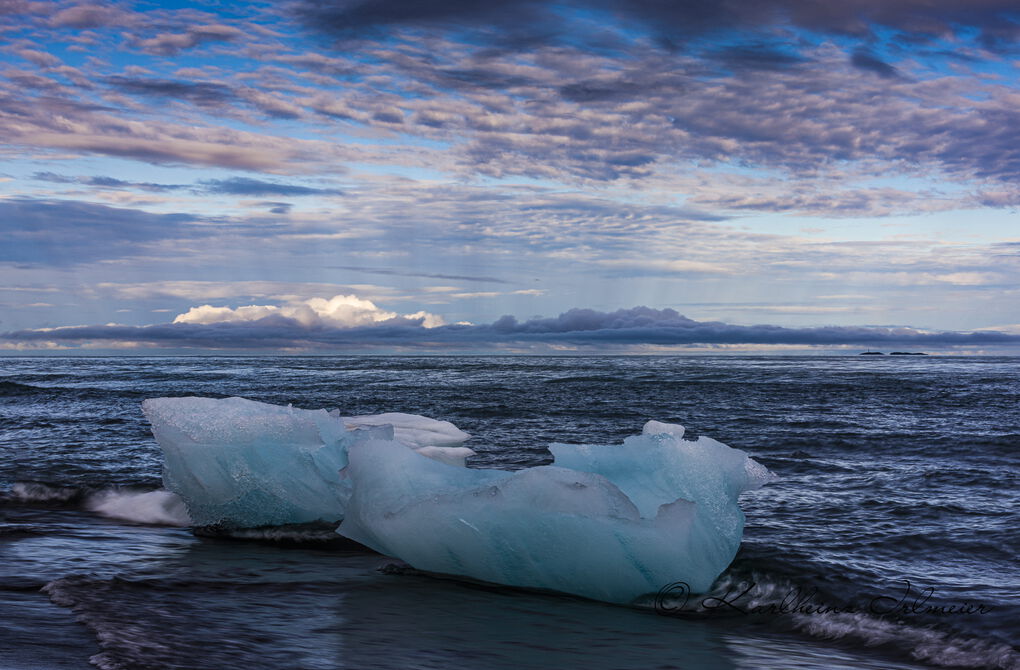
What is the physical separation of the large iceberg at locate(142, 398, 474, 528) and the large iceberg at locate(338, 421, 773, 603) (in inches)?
50.9

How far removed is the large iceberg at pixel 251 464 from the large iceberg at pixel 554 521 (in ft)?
4.24

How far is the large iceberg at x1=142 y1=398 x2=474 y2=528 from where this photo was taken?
7.98m

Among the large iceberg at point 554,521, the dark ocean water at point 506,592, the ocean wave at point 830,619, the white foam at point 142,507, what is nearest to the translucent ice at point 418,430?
the dark ocean water at point 506,592

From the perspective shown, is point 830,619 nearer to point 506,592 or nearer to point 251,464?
point 506,592

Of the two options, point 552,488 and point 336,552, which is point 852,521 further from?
point 336,552

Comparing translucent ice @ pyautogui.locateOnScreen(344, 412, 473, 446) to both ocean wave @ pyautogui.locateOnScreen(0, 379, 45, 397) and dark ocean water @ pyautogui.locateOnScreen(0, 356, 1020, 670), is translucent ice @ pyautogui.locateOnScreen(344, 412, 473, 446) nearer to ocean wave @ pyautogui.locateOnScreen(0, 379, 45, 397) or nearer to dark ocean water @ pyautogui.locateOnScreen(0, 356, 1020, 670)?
dark ocean water @ pyautogui.locateOnScreen(0, 356, 1020, 670)

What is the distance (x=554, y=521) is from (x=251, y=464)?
12.3 feet

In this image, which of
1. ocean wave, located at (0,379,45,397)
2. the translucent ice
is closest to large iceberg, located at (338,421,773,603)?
the translucent ice

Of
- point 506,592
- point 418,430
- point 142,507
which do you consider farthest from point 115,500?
point 506,592

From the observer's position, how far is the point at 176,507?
8844 millimetres

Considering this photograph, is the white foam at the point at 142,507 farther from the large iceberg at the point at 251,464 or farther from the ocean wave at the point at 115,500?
the large iceberg at the point at 251,464

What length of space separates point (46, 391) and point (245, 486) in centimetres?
2591

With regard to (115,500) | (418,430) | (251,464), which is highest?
(251,464)

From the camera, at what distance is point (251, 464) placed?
806cm
